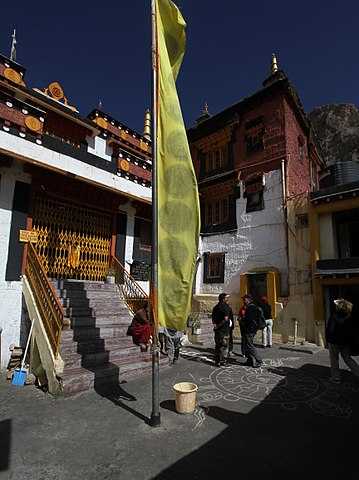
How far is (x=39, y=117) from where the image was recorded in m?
10.1

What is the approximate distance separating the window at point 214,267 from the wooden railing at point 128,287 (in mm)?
6830

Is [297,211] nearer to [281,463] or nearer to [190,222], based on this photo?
[190,222]

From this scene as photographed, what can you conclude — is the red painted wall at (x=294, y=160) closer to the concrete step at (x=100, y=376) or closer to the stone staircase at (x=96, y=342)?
the stone staircase at (x=96, y=342)

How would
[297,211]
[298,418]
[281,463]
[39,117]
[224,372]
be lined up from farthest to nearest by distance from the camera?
[297,211] < [39,117] < [224,372] < [298,418] < [281,463]

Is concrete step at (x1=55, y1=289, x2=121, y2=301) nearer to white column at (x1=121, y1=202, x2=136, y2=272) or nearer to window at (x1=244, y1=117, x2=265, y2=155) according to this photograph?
white column at (x1=121, y1=202, x2=136, y2=272)

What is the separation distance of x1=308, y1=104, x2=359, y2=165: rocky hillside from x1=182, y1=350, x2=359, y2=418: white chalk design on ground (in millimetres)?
34627

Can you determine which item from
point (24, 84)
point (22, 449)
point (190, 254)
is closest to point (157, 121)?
point (190, 254)

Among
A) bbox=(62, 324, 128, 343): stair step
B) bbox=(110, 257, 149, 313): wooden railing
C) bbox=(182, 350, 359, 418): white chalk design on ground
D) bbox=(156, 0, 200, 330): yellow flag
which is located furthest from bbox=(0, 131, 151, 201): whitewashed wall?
bbox=(182, 350, 359, 418): white chalk design on ground

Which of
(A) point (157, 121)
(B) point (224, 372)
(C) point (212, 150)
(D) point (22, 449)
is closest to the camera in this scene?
(D) point (22, 449)

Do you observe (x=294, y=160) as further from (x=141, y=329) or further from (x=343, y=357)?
(x=141, y=329)

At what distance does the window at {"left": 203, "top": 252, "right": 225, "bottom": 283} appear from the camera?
17062mm

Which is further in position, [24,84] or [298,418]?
[24,84]

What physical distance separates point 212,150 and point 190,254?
1542cm

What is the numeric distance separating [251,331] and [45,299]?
5.52 m
